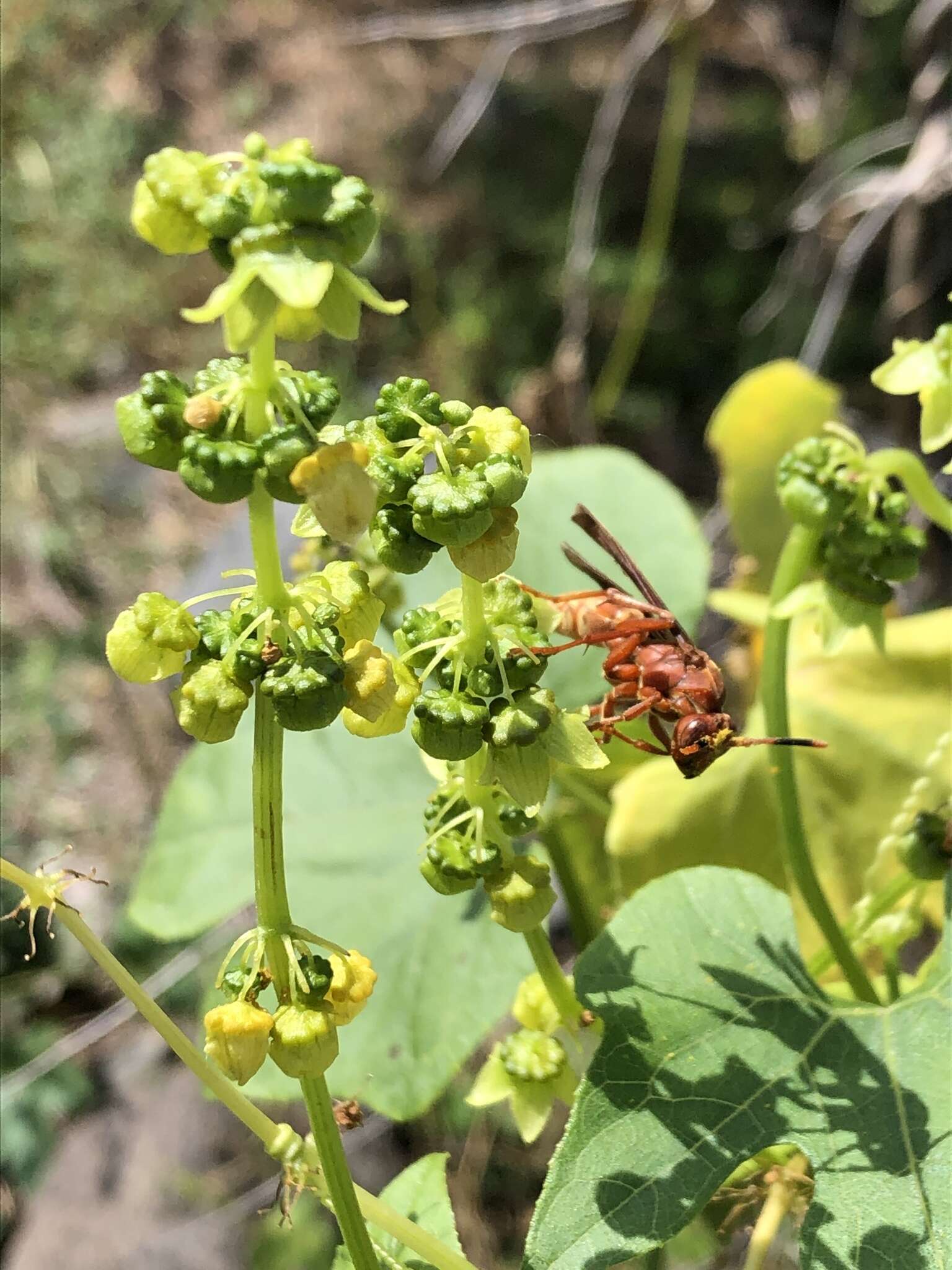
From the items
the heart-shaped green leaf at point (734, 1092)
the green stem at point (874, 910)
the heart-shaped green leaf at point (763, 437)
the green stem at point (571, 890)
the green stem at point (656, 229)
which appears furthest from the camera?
the green stem at point (656, 229)

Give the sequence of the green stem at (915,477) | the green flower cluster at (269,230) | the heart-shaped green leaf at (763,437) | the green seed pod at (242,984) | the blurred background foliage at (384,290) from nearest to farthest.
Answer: the green flower cluster at (269,230), the green seed pod at (242,984), the green stem at (915,477), the heart-shaped green leaf at (763,437), the blurred background foliage at (384,290)

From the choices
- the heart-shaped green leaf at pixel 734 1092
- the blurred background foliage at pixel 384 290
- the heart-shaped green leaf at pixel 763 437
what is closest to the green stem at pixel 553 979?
the heart-shaped green leaf at pixel 734 1092

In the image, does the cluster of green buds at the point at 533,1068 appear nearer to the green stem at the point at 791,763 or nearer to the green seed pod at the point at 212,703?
the green stem at the point at 791,763

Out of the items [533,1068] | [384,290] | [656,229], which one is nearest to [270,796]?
[533,1068]

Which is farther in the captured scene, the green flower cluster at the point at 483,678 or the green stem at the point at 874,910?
the green stem at the point at 874,910

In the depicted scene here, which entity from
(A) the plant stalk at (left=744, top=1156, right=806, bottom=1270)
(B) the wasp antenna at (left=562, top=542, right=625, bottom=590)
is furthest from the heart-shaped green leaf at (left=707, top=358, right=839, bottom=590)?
(A) the plant stalk at (left=744, top=1156, right=806, bottom=1270)

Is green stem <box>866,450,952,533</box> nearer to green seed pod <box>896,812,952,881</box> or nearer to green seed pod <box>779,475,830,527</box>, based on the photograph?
green seed pod <box>779,475,830,527</box>

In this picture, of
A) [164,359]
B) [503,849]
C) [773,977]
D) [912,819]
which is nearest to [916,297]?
[912,819]
